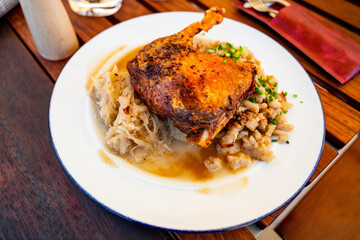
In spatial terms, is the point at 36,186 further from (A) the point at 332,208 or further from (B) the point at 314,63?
(B) the point at 314,63

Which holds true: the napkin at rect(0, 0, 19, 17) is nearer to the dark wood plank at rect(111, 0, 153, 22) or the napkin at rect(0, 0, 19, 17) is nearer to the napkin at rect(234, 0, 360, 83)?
the dark wood plank at rect(111, 0, 153, 22)

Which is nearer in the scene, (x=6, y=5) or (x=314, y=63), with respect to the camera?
(x=314, y=63)

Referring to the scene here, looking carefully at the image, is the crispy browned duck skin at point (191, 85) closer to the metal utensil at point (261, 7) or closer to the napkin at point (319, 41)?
the napkin at point (319, 41)

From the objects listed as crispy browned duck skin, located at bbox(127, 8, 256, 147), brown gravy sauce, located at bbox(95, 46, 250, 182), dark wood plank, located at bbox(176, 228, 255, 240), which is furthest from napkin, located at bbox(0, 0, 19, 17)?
dark wood plank, located at bbox(176, 228, 255, 240)

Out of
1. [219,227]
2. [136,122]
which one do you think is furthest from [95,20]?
[219,227]

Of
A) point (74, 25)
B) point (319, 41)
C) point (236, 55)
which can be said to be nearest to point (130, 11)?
point (74, 25)

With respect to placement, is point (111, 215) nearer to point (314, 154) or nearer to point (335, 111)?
point (314, 154)
